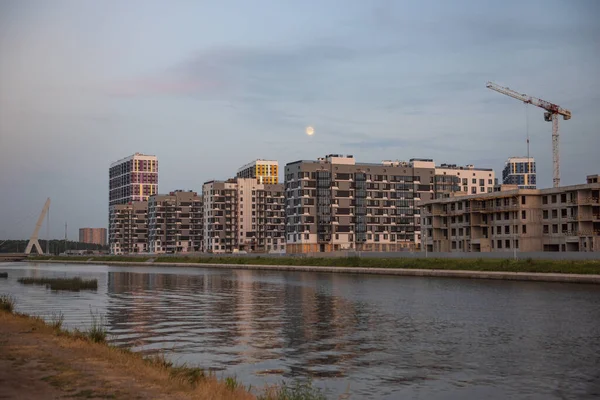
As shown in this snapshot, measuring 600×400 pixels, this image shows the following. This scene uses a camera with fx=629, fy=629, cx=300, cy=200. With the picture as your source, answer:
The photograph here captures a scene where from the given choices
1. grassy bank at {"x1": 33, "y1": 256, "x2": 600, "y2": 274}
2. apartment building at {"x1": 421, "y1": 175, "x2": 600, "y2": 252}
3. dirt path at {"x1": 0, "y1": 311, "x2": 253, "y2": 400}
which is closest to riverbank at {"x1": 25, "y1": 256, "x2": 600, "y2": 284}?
grassy bank at {"x1": 33, "y1": 256, "x2": 600, "y2": 274}

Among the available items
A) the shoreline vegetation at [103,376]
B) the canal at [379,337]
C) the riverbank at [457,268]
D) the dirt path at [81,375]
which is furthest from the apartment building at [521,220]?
the dirt path at [81,375]

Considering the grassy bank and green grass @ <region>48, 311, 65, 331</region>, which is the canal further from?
the grassy bank

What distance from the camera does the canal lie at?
1033 inches

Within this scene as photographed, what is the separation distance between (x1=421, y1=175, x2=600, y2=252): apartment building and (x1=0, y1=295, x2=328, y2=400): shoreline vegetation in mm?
107967

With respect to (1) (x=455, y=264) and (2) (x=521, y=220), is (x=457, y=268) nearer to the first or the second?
(1) (x=455, y=264)

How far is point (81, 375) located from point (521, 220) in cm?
13709

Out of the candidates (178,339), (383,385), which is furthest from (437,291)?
(383,385)

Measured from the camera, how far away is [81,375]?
1936 cm

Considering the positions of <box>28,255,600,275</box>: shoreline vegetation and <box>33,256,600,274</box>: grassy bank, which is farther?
<box>28,255,600,275</box>: shoreline vegetation

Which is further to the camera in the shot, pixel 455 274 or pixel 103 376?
pixel 455 274

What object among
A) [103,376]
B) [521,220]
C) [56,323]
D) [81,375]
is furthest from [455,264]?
[81,375]

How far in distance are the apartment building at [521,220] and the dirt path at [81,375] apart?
10859 centimetres

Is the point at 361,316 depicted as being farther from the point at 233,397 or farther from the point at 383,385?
the point at 233,397

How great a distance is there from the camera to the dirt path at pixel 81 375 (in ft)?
56.1
